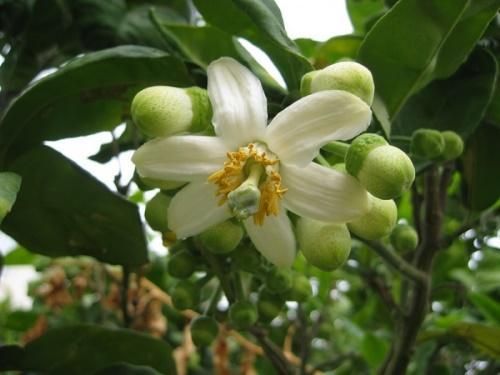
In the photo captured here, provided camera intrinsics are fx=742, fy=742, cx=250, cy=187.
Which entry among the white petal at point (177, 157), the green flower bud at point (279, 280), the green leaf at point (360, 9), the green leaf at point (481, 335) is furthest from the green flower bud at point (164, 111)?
the green leaf at point (360, 9)

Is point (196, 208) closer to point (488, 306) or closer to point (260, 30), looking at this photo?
point (260, 30)

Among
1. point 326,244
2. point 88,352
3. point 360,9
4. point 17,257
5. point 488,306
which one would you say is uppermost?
point 326,244

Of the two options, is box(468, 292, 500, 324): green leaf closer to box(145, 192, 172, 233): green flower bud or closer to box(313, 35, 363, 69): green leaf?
box(313, 35, 363, 69): green leaf

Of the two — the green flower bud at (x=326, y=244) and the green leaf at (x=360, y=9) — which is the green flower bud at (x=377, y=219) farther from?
the green leaf at (x=360, y=9)

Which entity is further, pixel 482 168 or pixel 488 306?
pixel 488 306

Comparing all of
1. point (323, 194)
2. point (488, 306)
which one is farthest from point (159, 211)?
point (488, 306)

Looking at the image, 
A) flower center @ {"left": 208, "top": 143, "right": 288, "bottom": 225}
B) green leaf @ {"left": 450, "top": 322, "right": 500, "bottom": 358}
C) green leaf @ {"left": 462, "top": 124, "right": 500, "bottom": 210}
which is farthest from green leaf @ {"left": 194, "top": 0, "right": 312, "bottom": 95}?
green leaf @ {"left": 450, "top": 322, "right": 500, "bottom": 358}
